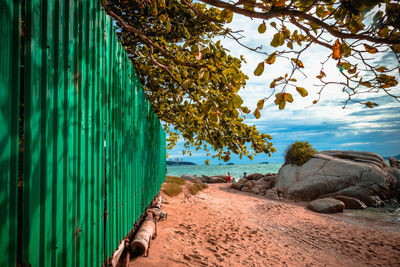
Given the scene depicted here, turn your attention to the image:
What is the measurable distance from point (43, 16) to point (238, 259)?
5.23 metres

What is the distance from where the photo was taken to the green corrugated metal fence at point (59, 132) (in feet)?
3.76

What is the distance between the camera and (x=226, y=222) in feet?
24.9

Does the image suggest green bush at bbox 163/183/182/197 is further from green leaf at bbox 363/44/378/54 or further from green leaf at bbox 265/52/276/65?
green leaf at bbox 363/44/378/54

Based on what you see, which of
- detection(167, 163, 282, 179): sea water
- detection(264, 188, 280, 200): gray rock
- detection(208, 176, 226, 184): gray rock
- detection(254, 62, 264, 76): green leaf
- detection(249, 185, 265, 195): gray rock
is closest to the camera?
detection(254, 62, 264, 76): green leaf

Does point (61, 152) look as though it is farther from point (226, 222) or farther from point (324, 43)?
point (226, 222)

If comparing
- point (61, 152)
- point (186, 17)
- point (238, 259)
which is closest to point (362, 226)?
point (238, 259)

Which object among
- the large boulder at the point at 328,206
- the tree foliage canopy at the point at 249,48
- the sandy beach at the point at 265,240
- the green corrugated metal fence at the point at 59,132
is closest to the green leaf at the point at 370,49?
the tree foliage canopy at the point at 249,48

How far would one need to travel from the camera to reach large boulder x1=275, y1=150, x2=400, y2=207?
1343cm

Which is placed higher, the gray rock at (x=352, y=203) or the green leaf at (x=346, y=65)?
the green leaf at (x=346, y=65)

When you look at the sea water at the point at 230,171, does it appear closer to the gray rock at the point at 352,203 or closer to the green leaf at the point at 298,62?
the gray rock at the point at 352,203

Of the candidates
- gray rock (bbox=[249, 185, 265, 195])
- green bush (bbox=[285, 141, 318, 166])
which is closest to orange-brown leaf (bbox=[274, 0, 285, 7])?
gray rock (bbox=[249, 185, 265, 195])

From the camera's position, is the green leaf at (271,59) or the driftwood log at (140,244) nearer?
the green leaf at (271,59)

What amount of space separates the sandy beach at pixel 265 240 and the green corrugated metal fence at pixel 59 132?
2.14 meters

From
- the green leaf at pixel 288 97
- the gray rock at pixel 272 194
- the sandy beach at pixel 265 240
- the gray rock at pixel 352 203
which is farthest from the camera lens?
the gray rock at pixel 272 194
